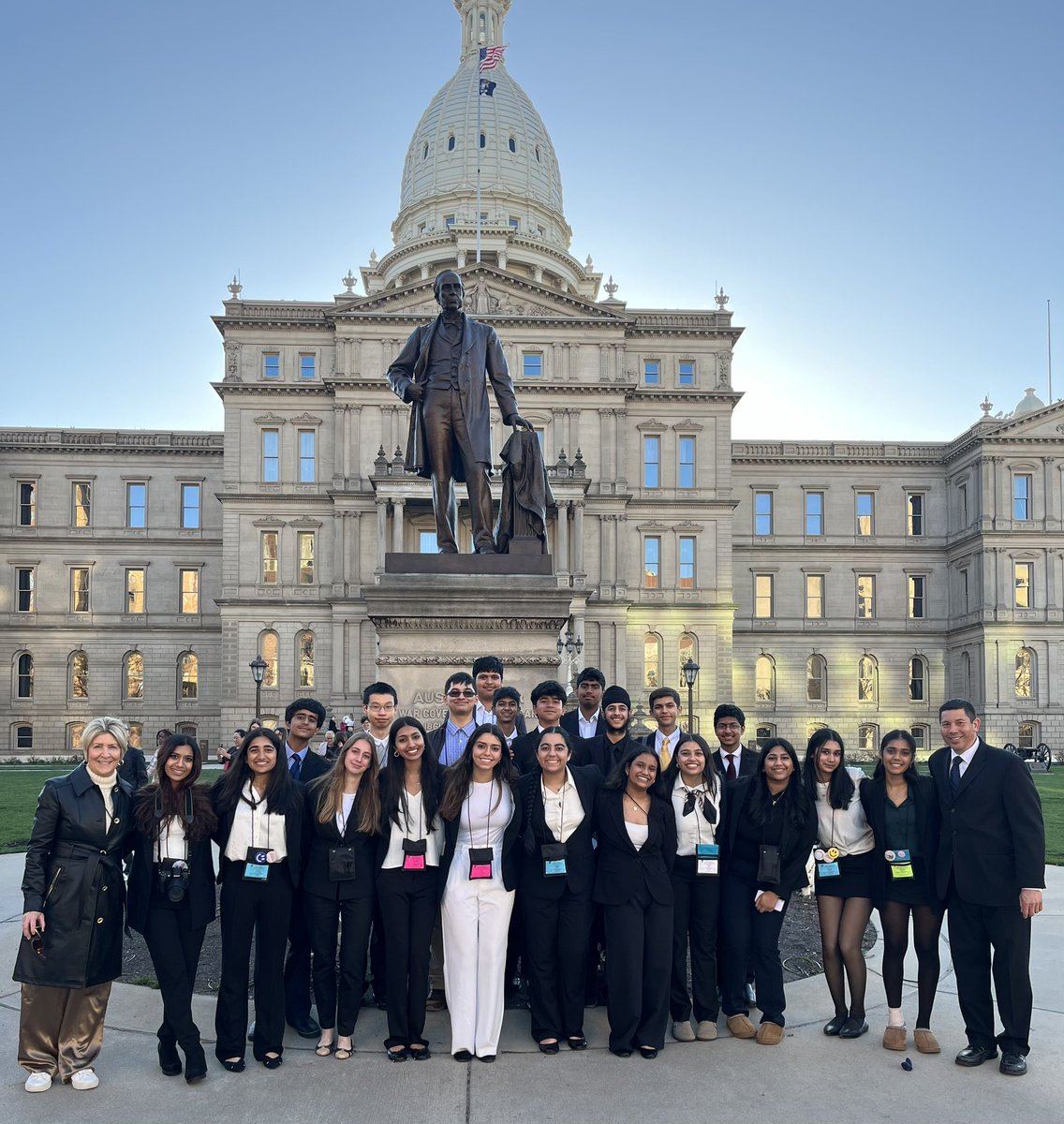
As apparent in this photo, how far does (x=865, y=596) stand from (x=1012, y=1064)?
55.2 metres

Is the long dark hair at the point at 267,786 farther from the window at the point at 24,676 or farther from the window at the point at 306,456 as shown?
the window at the point at 24,676

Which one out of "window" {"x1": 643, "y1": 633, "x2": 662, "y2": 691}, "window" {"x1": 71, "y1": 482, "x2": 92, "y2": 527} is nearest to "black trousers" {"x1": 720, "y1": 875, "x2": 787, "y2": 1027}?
"window" {"x1": 643, "y1": 633, "x2": 662, "y2": 691}

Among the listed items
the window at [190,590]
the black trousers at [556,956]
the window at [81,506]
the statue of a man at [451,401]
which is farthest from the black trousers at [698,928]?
the window at [81,506]

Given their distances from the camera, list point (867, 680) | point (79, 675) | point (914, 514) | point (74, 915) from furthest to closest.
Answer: point (914, 514) → point (867, 680) → point (79, 675) → point (74, 915)

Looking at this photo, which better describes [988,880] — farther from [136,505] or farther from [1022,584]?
[136,505]

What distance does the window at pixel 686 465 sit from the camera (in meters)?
52.3

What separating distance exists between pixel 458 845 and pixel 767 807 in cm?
210

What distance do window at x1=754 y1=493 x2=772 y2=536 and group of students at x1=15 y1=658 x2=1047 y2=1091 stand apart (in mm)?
53319

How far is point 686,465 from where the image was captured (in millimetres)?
52375

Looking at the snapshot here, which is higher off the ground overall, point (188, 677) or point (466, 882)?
point (466, 882)

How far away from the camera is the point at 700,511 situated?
52.1 metres

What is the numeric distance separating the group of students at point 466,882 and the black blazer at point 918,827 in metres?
0.01

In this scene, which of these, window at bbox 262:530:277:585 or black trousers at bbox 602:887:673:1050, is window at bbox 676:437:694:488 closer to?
window at bbox 262:530:277:585

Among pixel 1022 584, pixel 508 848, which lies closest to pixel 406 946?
pixel 508 848
